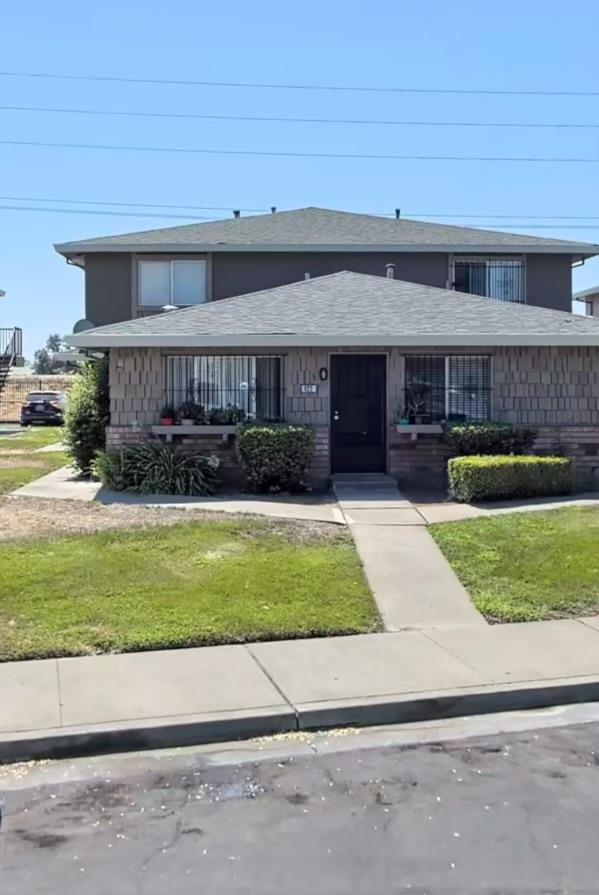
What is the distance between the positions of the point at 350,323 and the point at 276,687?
9.87 meters

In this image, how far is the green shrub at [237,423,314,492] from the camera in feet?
45.1

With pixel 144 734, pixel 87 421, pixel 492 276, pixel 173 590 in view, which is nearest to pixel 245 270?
pixel 492 276

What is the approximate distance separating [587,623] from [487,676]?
1807mm

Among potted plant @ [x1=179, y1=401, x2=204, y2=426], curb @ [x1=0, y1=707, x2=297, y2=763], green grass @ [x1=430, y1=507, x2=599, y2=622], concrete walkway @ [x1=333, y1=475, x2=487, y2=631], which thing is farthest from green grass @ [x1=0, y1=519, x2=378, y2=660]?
potted plant @ [x1=179, y1=401, x2=204, y2=426]

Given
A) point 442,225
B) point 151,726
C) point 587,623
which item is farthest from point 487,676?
point 442,225

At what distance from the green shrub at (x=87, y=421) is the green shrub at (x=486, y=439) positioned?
6710 mm

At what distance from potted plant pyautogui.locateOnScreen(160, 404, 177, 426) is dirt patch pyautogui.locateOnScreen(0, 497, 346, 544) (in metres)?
2.56

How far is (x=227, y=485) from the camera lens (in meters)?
14.7

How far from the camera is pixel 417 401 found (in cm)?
1502

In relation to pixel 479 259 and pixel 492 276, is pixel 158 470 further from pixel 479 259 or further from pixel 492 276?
pixel 492 276

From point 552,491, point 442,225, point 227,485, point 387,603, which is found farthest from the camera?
point 442,225

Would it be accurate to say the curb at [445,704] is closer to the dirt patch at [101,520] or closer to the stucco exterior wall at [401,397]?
the dirt patch at [101,520]

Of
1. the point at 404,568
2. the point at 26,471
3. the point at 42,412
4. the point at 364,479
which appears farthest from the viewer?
the point at 42,412

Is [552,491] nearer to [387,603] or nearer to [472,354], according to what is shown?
[472,354]
